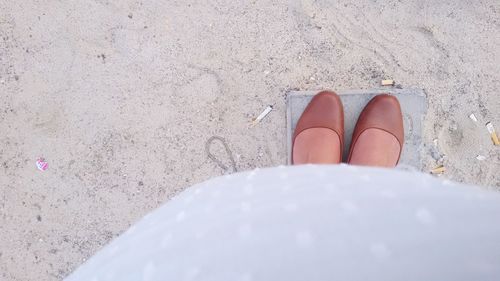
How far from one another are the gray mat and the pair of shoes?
0.09 ft

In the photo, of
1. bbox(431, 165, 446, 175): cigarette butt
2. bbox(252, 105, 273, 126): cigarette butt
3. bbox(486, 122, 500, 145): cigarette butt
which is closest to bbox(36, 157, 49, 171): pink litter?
bbox(252, 105, 273, 126): cigarette butt

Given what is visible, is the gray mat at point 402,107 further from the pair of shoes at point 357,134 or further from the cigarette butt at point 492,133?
the cigarette butt at point 492,133

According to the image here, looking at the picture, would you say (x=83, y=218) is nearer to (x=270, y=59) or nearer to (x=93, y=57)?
(x=93, y=57)

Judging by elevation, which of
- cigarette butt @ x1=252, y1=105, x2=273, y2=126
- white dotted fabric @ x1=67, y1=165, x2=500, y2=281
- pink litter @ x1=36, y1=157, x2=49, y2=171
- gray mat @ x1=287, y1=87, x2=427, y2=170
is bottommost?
pink litter @ x1=36, y1=157, x2=49, y2=171

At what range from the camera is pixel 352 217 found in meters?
0.82

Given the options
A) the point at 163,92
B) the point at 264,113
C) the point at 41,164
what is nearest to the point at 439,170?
the point at 264,113

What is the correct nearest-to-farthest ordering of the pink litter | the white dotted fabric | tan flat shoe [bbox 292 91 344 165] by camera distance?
the white dotted fabric → tan flat shoe [bbox 292 91 344 165] → the pink litter

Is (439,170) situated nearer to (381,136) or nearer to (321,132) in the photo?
(381,136)

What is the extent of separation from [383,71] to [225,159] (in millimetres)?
524

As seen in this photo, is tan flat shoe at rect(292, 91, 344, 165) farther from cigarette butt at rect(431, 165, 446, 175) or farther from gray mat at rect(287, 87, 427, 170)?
cigarette butt at rect(431, 165, 446, 175)

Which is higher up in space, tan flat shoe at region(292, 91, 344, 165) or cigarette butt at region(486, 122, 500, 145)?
cigarette butt at region(486, 122, 500, 145)

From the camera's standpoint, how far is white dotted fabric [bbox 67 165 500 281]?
0.74 meters

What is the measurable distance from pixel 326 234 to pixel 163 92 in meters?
0.92

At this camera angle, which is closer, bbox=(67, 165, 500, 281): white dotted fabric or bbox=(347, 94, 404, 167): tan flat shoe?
bbox=(67, 165, 500, 281): white dotted fabric
